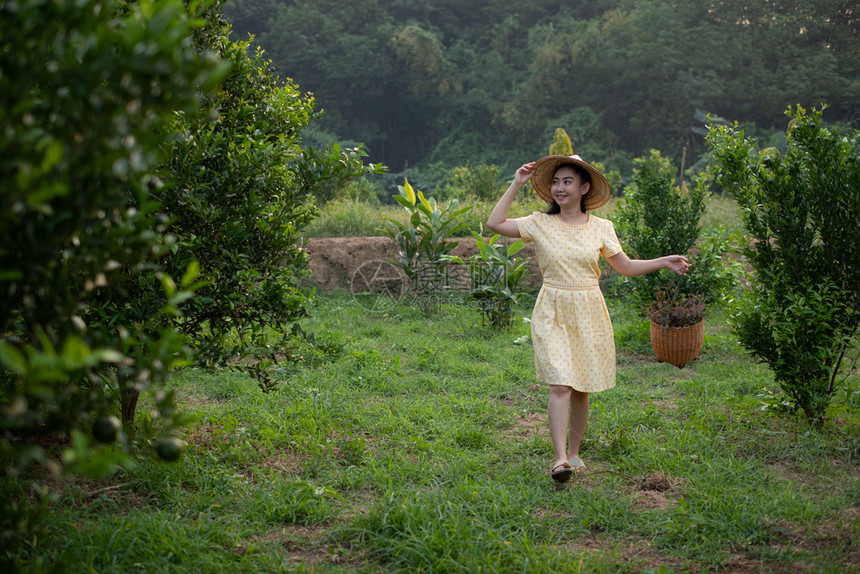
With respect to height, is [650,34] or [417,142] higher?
[650,34]

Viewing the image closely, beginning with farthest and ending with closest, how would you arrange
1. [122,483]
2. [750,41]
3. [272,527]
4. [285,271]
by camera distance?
[750,41], [285,271], [122,483], [272,527]

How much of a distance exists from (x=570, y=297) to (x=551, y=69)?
1185 inches

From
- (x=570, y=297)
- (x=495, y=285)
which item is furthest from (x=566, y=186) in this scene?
(x=495, y=285)

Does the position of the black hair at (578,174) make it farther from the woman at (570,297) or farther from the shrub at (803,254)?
the shrub at (803,254)

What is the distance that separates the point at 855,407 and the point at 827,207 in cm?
128

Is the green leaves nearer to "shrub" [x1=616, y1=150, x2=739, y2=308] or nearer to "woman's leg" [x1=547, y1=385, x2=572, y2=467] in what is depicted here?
"shrub" [x1=616, y1=150, x2=739, y2=308]

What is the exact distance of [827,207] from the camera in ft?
13.1

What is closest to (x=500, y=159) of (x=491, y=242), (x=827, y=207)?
(x=491, y=242)

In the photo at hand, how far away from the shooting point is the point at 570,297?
358 centimetres

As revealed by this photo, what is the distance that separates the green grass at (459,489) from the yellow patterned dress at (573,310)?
22.3 inches

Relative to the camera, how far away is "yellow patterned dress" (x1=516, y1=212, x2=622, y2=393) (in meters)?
3.54

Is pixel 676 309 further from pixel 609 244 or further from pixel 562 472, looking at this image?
pixel 562 472

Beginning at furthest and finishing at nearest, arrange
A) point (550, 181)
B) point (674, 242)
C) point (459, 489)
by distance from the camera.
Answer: point (674, 242)
point (550, 181)
point (459, 489)

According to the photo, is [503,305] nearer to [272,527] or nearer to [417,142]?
[272,527]
